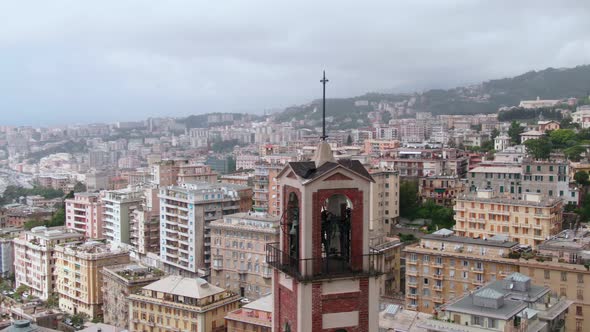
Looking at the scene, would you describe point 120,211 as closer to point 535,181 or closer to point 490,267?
point 535,181

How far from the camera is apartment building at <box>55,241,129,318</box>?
3856cm

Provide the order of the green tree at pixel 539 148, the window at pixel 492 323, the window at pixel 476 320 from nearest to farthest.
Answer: the window at pixel 492 323 → the window at pixel 476 320 → the green tree at pixel 539 148

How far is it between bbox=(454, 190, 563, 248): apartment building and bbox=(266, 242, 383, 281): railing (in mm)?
26374

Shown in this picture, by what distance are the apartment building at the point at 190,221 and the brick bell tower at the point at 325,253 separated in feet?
103

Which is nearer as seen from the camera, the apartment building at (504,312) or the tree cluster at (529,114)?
the apartment building at (504,312)

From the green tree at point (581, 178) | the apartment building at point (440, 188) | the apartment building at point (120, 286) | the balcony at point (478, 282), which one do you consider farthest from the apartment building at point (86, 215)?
the green tree at point (581, 178)

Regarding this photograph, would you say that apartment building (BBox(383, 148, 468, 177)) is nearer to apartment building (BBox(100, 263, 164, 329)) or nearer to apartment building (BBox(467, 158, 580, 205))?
apartment building (BBox(467, 158, 580, 205))

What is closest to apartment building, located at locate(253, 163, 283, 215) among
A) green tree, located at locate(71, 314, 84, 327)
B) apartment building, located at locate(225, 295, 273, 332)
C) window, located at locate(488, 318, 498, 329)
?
green tree, located at locate(71, 314, 84, 327)

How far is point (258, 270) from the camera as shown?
3706 centimetres

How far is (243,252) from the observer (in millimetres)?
37656

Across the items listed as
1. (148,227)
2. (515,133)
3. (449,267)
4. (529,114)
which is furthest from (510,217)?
(529,114)

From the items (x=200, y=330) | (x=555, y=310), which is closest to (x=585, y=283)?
(x=555, y=310)

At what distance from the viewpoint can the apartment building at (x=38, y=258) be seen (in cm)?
4294

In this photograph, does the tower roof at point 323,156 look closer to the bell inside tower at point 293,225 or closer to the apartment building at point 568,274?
the bell inside tower at point 293,225
